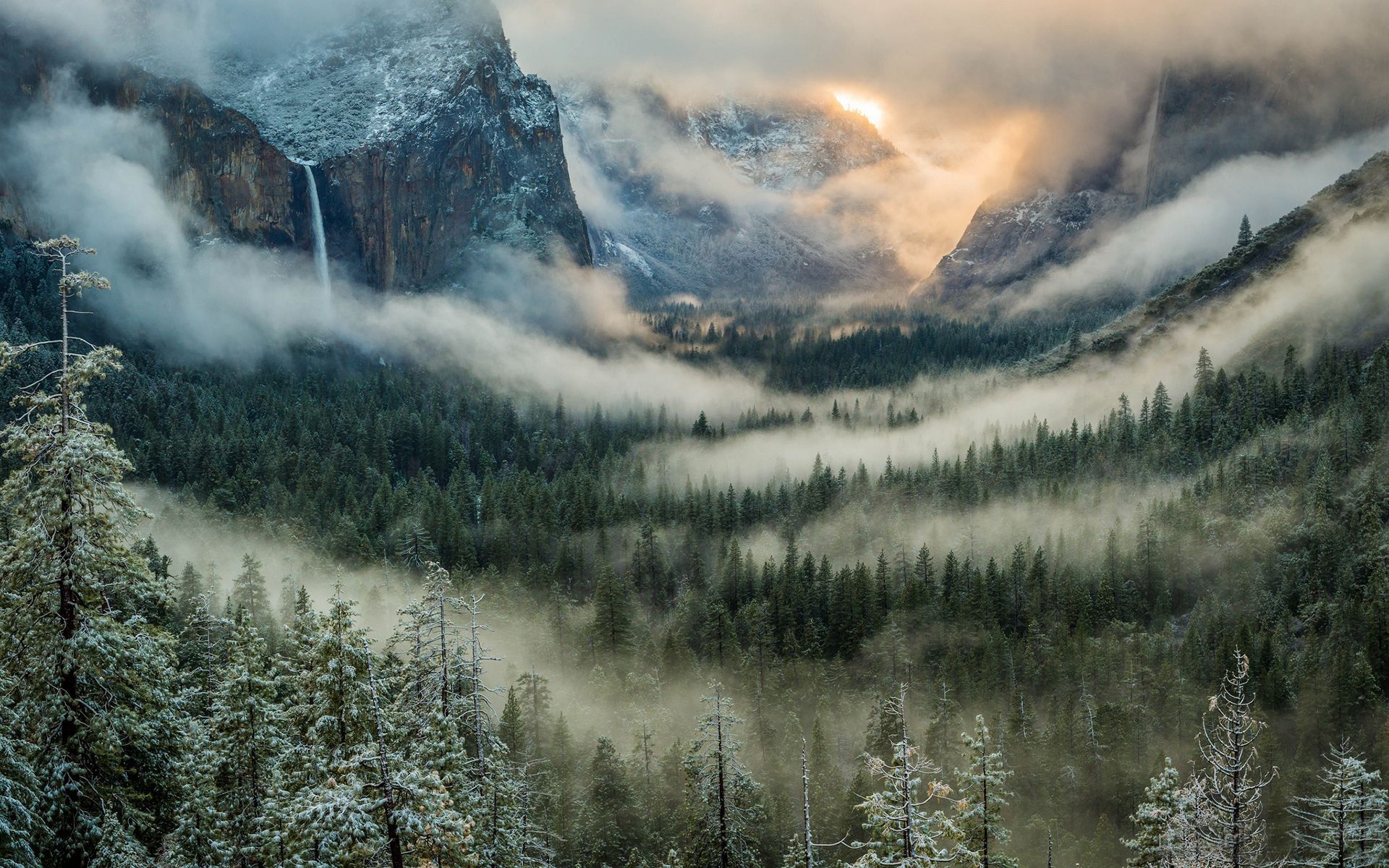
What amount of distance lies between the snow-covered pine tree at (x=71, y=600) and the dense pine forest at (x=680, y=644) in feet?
0.25

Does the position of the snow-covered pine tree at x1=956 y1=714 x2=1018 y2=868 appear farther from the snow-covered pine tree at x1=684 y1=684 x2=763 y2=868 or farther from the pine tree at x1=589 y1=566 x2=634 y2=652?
the pine tree at x1=589 y1=566 x2=634 y2=652

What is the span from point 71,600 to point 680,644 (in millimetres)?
84799

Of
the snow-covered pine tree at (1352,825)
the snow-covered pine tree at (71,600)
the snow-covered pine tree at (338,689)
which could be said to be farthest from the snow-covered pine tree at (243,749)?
the snow-covered pine tree at (1352,825)

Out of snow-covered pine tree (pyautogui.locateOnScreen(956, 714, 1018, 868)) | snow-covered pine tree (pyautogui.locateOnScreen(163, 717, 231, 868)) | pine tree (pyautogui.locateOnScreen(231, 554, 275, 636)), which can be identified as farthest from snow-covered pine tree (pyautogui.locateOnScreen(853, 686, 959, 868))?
pine tree (pyautogui.locateOnScreen(231, 554, 275, 636))

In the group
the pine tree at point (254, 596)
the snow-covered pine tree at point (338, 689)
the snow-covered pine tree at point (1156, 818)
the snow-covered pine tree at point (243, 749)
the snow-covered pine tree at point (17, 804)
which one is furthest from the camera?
the pine tree at point (254, 596)

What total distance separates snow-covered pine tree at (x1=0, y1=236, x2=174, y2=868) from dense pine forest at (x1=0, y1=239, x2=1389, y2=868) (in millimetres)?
77

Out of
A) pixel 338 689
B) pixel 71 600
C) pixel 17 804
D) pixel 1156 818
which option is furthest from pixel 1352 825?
pixel 71 600

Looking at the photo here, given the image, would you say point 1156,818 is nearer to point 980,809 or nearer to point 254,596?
point 980,809

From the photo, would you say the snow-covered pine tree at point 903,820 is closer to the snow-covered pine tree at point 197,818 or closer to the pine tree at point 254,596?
the snow-covered pine tree at point 197,818

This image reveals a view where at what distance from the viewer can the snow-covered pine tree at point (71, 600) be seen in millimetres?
20078

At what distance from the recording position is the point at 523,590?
11644cm

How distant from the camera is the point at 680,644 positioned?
4043 inches

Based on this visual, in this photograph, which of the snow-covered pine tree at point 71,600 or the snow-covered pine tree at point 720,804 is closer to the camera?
the snow-covered pine tree at point 71,600

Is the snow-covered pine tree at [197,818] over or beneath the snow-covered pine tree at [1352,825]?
over
